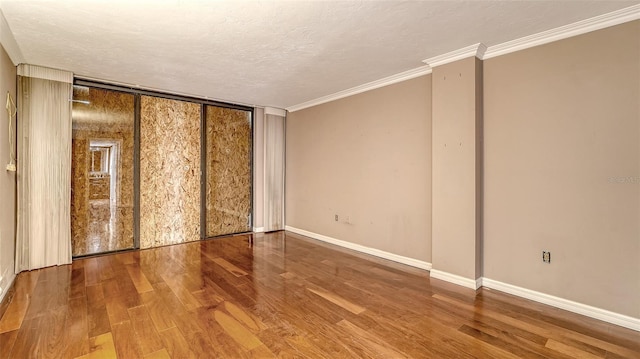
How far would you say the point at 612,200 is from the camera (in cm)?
240

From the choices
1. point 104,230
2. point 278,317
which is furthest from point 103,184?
point 278,317

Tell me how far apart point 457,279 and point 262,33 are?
313 centimetres

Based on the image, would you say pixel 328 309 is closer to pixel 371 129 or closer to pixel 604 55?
pixel 371 129

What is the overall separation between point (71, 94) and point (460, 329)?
5.00m

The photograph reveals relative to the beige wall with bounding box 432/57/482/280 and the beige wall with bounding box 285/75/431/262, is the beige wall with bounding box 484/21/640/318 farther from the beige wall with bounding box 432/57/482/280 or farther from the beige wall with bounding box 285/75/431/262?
the beige wall with bounding box 285/75/431/262

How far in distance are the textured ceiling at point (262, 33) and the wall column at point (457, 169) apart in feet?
1.06

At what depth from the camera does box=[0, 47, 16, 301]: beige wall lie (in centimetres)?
284

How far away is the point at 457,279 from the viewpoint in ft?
10.3

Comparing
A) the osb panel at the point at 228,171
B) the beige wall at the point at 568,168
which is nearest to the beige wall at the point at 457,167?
the beige wall at the point at 568,168

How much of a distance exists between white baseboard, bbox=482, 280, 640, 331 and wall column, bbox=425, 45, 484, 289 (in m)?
0.21

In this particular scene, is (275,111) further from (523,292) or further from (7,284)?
(523,292)

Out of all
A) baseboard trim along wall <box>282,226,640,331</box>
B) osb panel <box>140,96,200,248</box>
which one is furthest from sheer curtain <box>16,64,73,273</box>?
baseboard trim along wall <box>282,226,640,331</box>

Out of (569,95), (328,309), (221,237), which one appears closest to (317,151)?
(221,237)

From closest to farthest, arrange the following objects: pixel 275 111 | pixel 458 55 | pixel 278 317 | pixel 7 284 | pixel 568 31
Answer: pixel 278 317, pixel 568 31, pixel 7 284, pixel 458 55, pixel 275 111
